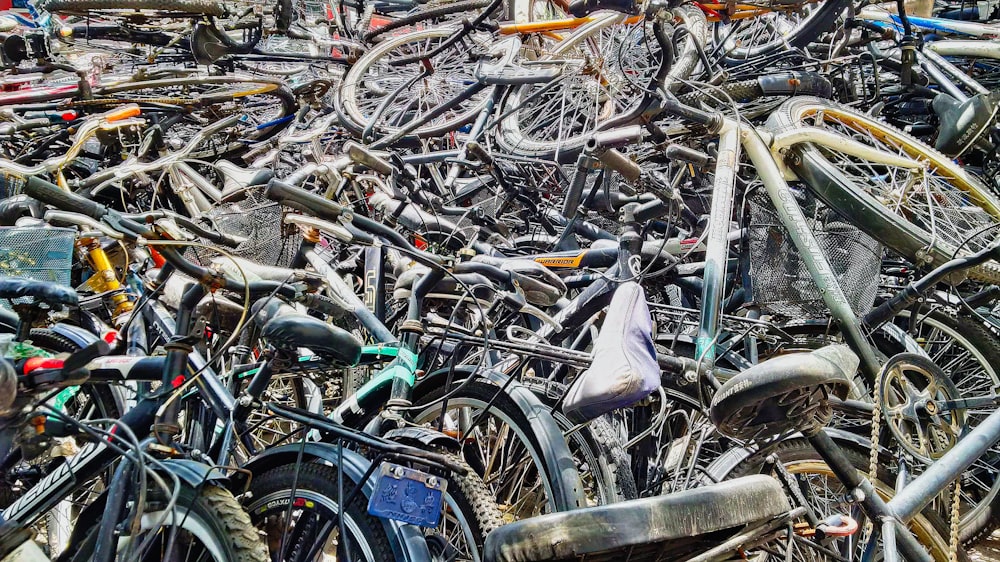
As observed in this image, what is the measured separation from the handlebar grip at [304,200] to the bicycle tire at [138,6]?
212 inches

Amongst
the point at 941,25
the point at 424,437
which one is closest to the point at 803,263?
the point at 424,437

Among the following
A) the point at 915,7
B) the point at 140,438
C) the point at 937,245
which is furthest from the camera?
the point at 915,7

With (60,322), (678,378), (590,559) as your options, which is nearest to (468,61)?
(60,322)

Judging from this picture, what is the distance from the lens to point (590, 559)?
4.36 feet

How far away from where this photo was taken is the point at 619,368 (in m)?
2.35

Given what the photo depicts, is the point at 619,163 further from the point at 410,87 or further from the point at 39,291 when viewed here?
the point at 410,87

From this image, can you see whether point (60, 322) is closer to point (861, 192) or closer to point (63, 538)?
point (63, 538)

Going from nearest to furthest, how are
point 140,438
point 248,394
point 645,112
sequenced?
point 140,438 → point 248,394 → point 645,112

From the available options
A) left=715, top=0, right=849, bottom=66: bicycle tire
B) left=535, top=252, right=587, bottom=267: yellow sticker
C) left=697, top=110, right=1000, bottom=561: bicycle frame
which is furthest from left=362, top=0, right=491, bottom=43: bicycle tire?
left=697, top=110, right=1000, bottom=561: bicycle frame

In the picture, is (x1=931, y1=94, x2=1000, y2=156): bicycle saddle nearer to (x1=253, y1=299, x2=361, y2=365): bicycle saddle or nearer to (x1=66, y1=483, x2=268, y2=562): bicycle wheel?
(x1=253, y1=299, x2=361, y2=365): bicycle saddle

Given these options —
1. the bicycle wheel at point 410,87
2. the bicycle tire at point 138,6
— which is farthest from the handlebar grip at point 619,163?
the bicycle tire at point 138,6

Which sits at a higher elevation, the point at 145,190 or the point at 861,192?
the point at 861,192

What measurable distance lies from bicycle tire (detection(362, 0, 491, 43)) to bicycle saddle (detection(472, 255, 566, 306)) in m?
5.25

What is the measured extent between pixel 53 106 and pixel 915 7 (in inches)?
287
